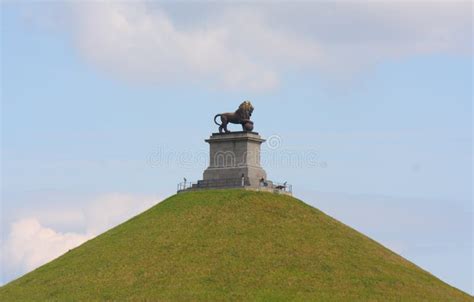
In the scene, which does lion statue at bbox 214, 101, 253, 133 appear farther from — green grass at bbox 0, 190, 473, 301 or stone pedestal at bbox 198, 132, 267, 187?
green grass at bbox 0, 190, 473, 301

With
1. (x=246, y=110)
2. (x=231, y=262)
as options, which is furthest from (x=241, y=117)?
(x=231, y=262)

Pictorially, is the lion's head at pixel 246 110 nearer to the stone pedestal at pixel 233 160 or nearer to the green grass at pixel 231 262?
the stone pedestal at pixel 233 160

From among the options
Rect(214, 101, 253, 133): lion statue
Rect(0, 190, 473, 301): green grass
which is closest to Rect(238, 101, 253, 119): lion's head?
Rect(214, 101, 253, 133): lion statue

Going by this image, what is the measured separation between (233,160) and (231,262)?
17.2m

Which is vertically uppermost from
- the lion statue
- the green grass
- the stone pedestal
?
the lion statue

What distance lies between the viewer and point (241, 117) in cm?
11469

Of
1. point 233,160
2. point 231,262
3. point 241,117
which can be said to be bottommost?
point 231,262

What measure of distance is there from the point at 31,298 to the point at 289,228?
26.0 meters

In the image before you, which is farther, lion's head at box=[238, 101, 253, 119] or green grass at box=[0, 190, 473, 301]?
lion's head at box=[238, 101, 253, 119]

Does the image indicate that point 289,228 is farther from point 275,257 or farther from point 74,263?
point 74,263

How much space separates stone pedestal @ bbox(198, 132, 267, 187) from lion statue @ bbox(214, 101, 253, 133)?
95 cm

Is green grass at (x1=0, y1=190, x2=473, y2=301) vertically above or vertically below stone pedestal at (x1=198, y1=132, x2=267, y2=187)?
below

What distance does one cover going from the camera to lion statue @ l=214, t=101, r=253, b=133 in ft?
376

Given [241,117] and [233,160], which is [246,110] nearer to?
[241,117]
